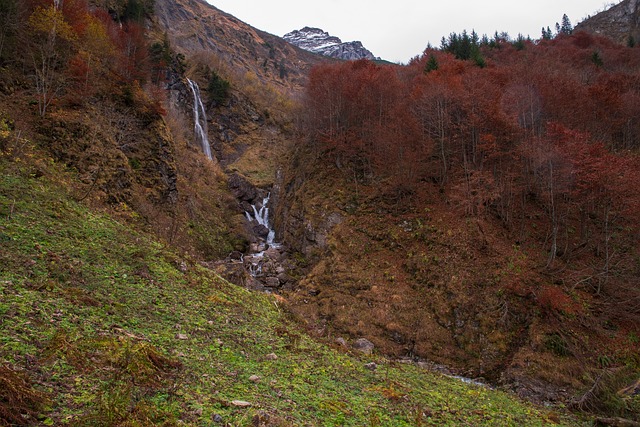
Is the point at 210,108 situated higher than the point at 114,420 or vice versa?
the point at 210,108

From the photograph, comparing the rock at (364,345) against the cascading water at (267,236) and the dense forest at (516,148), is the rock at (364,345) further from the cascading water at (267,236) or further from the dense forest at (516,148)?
the dense forest at (516,148)

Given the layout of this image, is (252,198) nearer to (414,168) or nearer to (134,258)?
(414,168)

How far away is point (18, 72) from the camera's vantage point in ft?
65.2

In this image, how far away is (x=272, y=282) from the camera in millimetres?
24750

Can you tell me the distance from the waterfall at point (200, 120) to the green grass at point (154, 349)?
37015 mm

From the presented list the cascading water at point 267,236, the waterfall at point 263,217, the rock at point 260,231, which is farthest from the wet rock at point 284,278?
the rock at point 260,231

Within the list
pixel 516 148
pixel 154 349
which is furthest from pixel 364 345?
pixel 516 148

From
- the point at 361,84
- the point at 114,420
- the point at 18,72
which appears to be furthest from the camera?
the point at 361,84

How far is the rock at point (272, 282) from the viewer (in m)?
24.5

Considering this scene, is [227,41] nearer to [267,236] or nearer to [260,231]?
[260,231]

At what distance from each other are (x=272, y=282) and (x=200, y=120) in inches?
1511

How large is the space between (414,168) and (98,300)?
75.4 feet

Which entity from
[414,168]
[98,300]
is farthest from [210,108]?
[98,300]

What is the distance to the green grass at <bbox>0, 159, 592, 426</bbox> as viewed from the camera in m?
4.88
